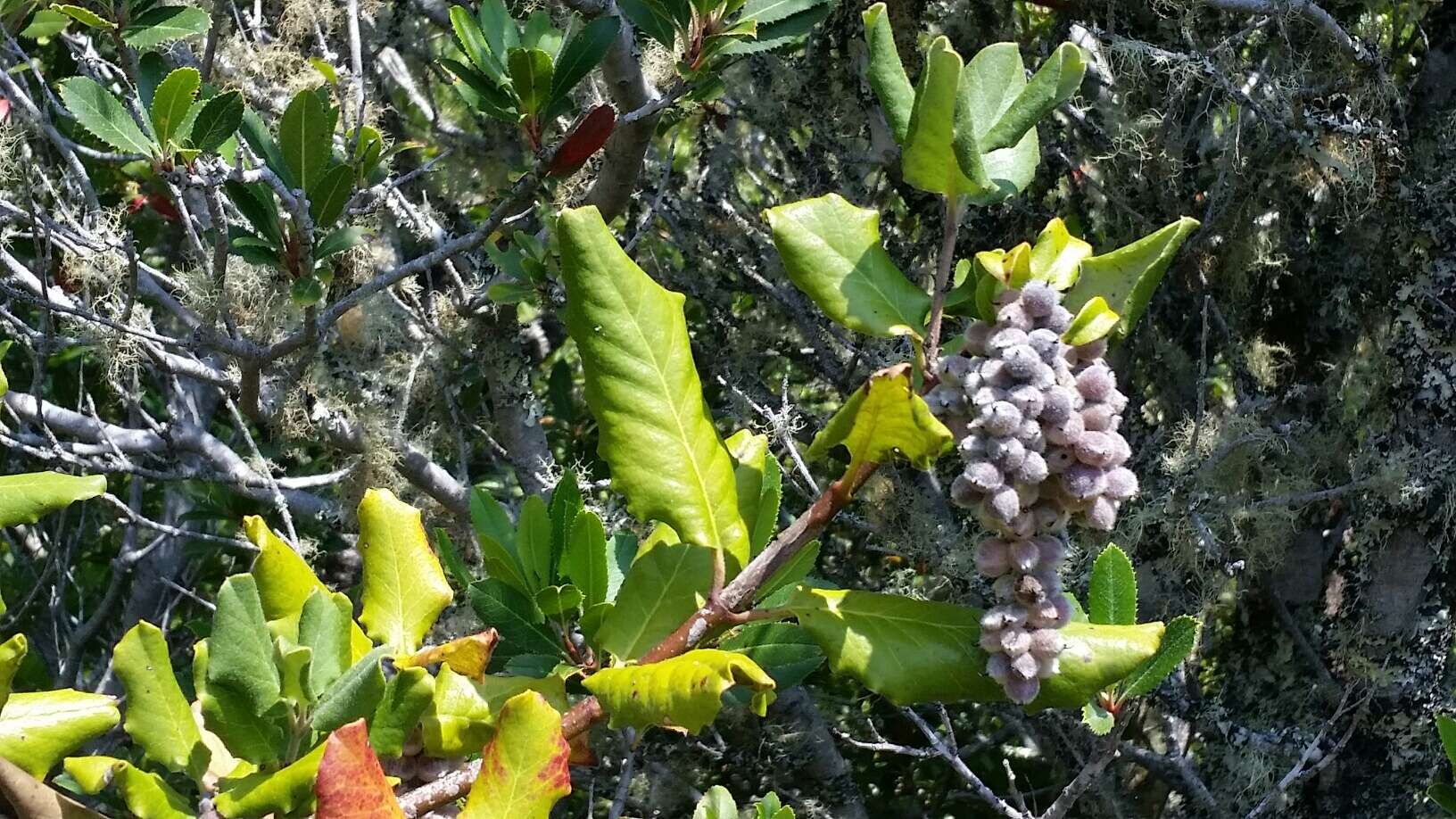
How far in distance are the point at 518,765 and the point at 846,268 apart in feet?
1.52

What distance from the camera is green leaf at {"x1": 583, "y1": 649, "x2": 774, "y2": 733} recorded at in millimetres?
904

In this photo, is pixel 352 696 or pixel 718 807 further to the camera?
pixel 718 807

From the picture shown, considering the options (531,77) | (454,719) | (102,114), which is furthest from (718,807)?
(102,114)

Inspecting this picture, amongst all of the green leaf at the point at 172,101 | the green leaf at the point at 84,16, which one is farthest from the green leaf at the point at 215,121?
the green leaf at the point at 84,16

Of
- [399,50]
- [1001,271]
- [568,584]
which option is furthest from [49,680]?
[1001,271]

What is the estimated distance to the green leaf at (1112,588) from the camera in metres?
1.44

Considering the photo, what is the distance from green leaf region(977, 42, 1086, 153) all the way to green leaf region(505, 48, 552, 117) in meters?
1.05

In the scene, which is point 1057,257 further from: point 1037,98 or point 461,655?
point 461,655

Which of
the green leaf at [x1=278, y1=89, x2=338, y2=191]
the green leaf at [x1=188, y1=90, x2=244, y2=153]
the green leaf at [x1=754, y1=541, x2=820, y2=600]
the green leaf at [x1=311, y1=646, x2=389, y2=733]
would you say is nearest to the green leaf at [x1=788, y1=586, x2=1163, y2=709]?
the green leaf at [x1=754, y1=541, x2=820, y2=600]

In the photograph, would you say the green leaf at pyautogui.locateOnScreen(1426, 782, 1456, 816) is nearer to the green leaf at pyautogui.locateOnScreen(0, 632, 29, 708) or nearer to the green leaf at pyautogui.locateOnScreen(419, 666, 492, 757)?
the green leaf at pyautogui.locateOnScreen(419, 666, 492, 757)

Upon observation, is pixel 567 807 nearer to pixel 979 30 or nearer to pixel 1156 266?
pixel 979 30

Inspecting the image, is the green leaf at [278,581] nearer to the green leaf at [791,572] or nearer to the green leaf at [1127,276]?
the green leaf at [791,572]

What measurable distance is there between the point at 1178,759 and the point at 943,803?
651 mm

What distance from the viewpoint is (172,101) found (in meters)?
1.71
